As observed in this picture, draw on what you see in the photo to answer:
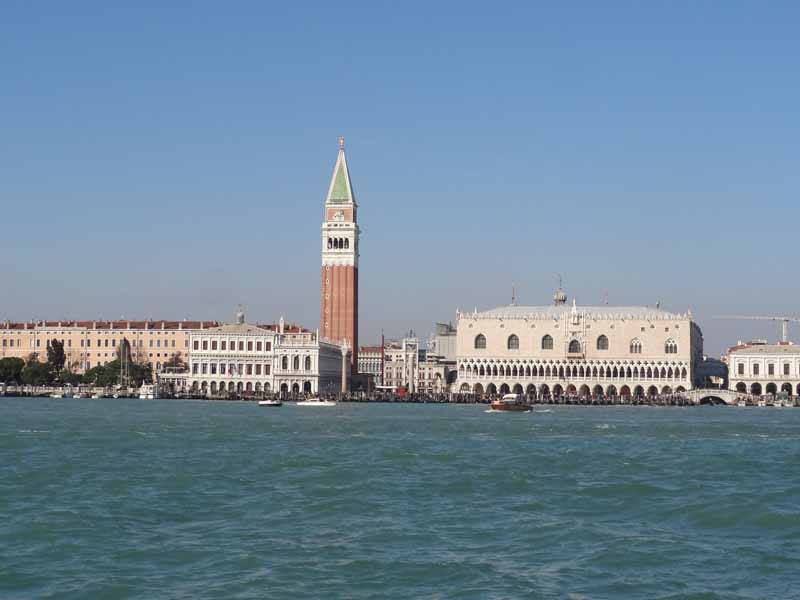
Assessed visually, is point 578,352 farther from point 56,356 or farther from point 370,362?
point 56,356

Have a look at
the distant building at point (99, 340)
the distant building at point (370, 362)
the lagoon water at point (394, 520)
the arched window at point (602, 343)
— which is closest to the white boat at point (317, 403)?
the arched window at point (602, 343)

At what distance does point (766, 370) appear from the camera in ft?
381

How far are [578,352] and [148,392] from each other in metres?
36.6

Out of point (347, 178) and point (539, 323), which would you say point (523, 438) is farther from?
point (347, 178)

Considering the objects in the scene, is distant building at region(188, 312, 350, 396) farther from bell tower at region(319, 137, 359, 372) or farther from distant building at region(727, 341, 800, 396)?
distant building at region(727, 341, 800, 396)

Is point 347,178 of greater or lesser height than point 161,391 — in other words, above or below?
above

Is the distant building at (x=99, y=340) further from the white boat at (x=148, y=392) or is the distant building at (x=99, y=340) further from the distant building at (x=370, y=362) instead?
the distant building at (x=370, y=362)

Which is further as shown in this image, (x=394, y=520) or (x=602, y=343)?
(x=602, y=343)

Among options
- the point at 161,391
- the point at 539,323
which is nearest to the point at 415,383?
the point at 539,323

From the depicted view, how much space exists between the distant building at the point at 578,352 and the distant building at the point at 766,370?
158 inches

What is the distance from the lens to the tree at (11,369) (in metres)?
118

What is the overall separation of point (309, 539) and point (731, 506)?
372 inches

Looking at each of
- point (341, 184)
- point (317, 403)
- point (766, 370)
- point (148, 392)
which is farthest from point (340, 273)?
point (766, 370)

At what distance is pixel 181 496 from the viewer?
28156 millimetres
